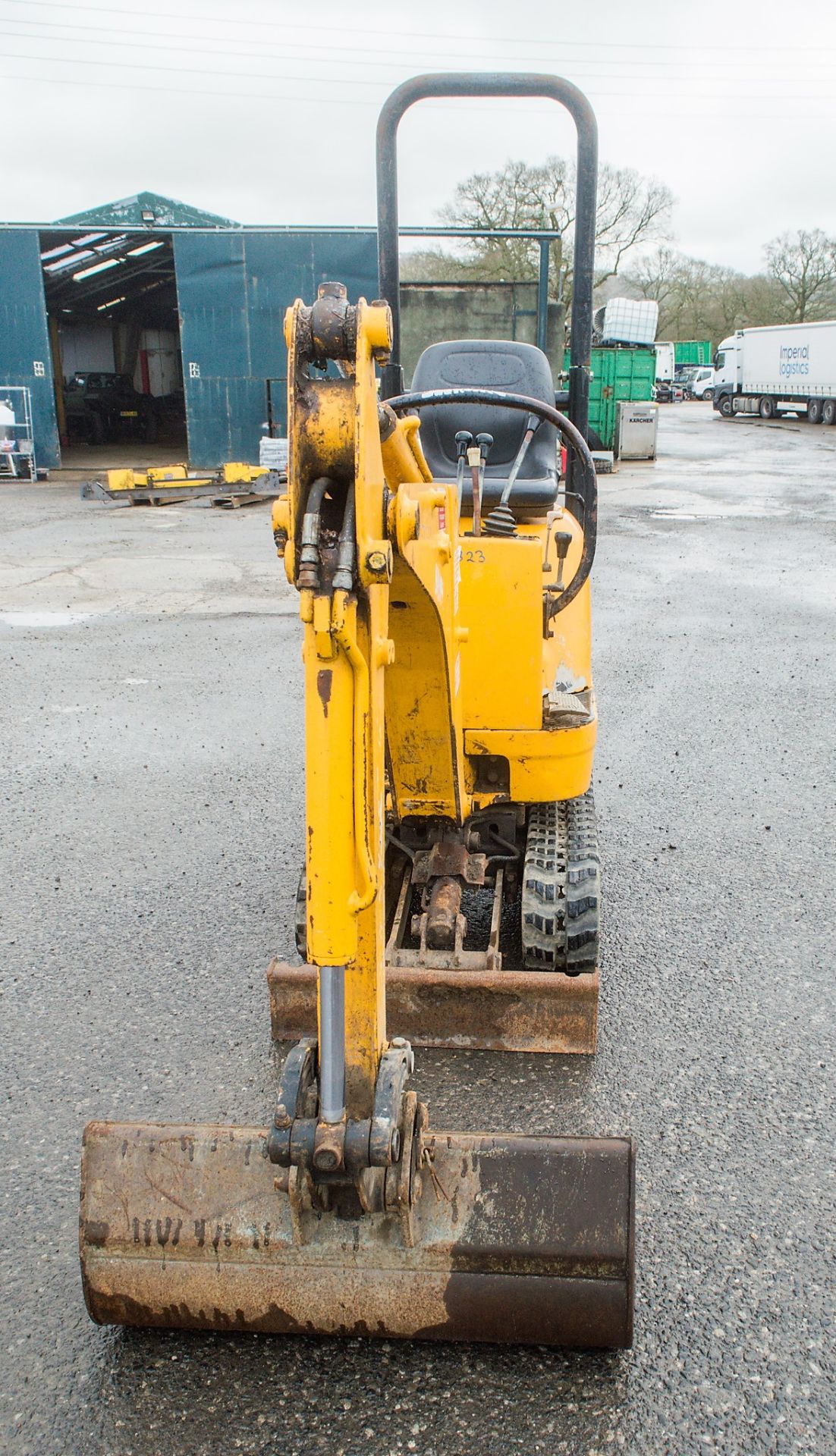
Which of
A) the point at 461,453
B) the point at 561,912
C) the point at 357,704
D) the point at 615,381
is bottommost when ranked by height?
the point at 561,912

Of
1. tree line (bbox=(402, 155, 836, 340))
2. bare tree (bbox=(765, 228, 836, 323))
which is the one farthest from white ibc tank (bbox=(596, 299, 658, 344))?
bare tree (bbox=(765, 228, 836, 323))

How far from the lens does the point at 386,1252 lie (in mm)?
2385

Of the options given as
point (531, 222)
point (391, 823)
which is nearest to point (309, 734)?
point (391, 823)

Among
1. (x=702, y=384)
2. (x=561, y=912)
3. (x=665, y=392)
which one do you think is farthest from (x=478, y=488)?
(x=702, y=384)

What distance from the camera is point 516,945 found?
160 inches

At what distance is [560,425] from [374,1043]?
1.81 m

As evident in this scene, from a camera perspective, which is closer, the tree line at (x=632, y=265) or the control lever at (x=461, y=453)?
the control lever at (x=461, y=453)

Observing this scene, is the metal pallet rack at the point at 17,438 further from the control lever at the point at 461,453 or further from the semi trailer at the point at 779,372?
the semi trailer at the point at 779,372

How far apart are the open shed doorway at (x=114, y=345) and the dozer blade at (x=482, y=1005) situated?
2022 cm

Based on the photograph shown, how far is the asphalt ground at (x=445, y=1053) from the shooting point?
240 centimetres

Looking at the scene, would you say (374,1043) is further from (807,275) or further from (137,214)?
(807,275)

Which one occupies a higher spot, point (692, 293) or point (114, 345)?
point (692, 293)

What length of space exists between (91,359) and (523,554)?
35.6m

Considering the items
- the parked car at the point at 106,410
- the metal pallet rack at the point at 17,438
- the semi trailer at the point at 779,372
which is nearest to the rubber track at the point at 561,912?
the metal pallet rack at the point at 17,438
